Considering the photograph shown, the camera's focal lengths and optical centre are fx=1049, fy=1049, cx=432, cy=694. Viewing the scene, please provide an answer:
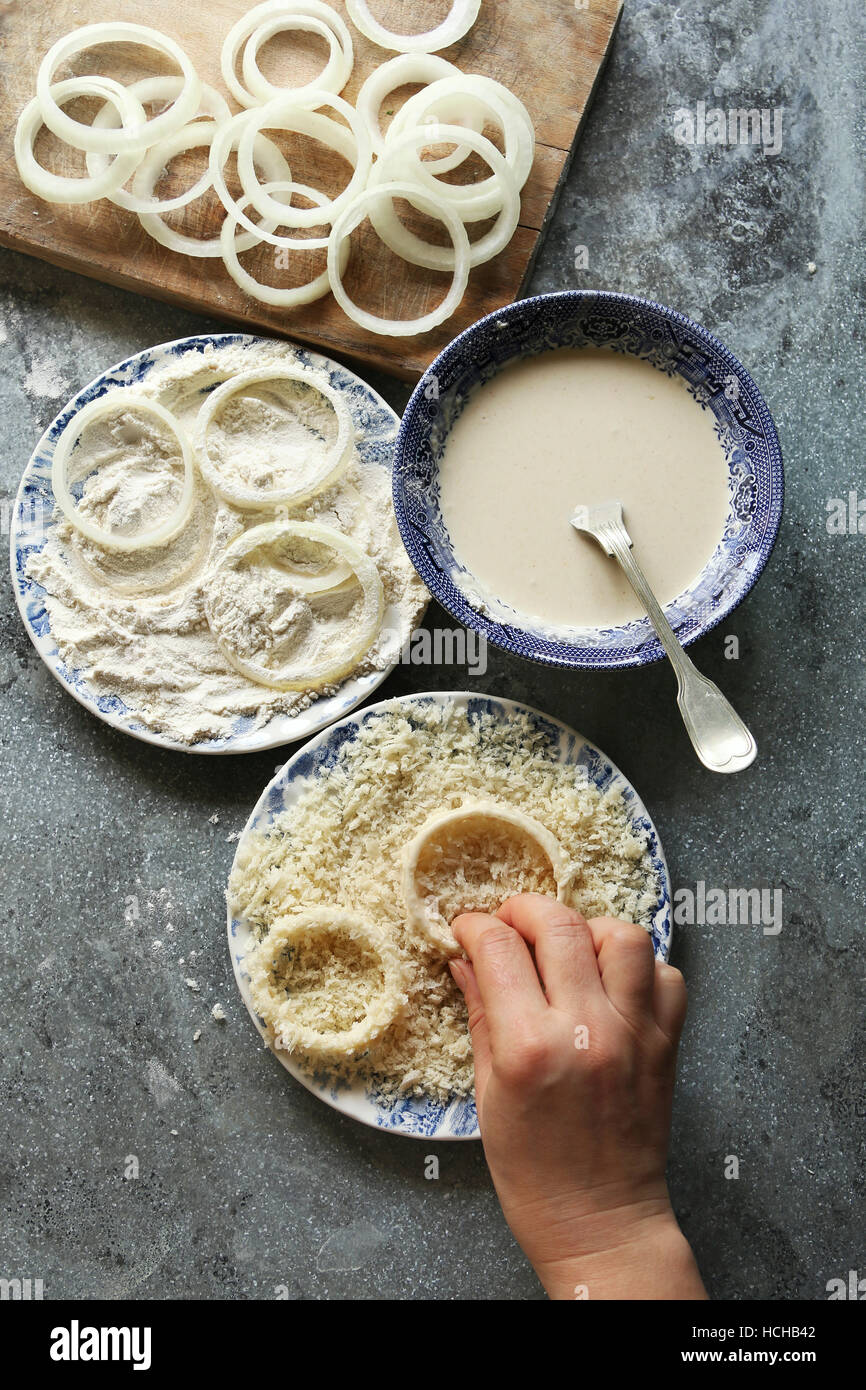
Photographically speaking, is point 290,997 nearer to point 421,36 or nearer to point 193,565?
point 193,565

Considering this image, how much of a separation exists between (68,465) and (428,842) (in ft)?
3.43

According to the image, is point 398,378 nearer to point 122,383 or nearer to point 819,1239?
point 122,383

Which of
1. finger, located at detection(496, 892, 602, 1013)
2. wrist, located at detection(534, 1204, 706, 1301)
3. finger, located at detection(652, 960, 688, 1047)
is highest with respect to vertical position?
finger, located at detection(496, 892, 602, 1013)

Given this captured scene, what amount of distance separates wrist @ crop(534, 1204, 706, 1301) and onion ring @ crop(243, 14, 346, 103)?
220 centimetres

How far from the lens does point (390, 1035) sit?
1968 mm

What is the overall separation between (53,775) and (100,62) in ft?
4.90

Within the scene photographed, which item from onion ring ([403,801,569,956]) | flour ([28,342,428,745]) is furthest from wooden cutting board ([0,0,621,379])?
onion ring ([403,801,569,956])

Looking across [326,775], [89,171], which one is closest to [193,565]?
[326,775]

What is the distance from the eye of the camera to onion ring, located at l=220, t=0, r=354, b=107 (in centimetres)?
215

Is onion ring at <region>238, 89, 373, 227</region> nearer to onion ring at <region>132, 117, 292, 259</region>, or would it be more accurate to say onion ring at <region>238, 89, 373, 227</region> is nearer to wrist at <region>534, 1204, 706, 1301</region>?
onion ring at <region>132, 117, 292, 259</region>

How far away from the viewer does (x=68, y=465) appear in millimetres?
2109

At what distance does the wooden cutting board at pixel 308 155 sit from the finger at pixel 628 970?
1199 mm

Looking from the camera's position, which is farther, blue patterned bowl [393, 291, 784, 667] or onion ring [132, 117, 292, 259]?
onion ring [132, 117, 292, 259]
